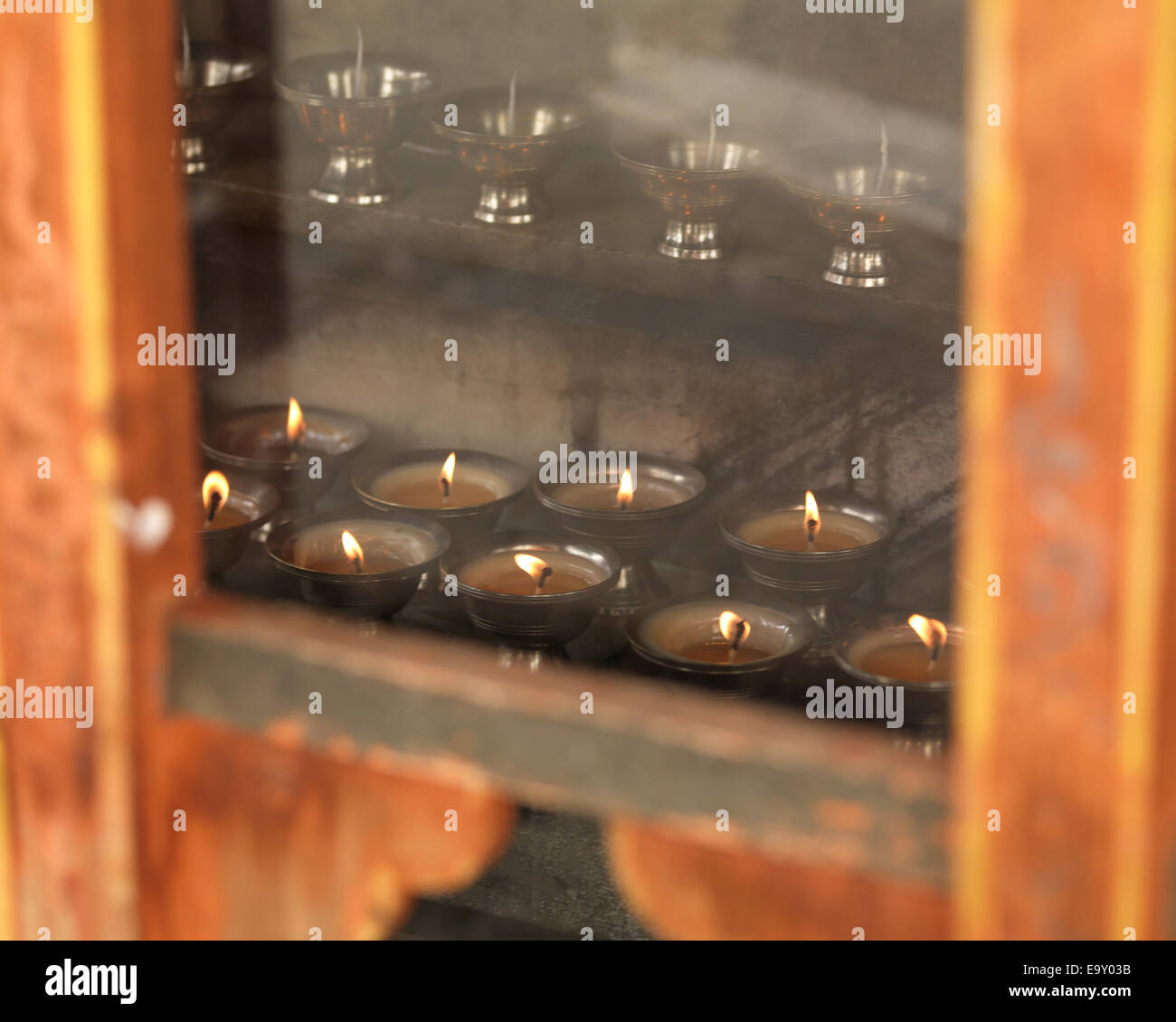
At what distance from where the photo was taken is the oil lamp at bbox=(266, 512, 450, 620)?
2277 millimetres

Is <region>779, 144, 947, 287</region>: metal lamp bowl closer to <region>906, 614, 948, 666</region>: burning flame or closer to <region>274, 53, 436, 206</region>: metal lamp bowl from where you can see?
<region>906, 614, 948, 666</region>: burning flame

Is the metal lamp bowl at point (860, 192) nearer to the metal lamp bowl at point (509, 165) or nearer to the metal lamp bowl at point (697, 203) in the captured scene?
the metal lamp bowl at point (697, 203)

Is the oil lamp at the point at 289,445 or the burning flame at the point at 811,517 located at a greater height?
the oil lamp at the point at 289,445

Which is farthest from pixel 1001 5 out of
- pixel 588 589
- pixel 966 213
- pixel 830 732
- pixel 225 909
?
pixel 966 213

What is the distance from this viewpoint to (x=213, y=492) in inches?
95.6

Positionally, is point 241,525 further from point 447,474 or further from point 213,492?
point 447,474

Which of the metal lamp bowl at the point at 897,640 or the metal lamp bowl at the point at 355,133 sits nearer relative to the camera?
the metal lamp bowl at the point at 897,640

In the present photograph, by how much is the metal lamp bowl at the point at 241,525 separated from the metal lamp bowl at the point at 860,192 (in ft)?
3.14

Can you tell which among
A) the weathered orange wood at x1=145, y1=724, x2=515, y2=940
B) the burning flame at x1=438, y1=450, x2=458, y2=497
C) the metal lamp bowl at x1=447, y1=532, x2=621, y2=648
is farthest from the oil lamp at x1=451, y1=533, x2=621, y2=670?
the weathered orange wood at x1=145, y1=724, x2=515, y2=940

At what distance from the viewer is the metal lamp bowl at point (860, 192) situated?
2285mm

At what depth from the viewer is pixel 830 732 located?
3.45 ft

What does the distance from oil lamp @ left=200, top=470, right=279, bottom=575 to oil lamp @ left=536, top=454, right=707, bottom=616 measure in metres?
0.45

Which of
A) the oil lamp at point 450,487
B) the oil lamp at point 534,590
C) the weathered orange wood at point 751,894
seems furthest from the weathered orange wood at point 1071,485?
the oil lamp at point 450,487

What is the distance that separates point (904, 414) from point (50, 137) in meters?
1.61
